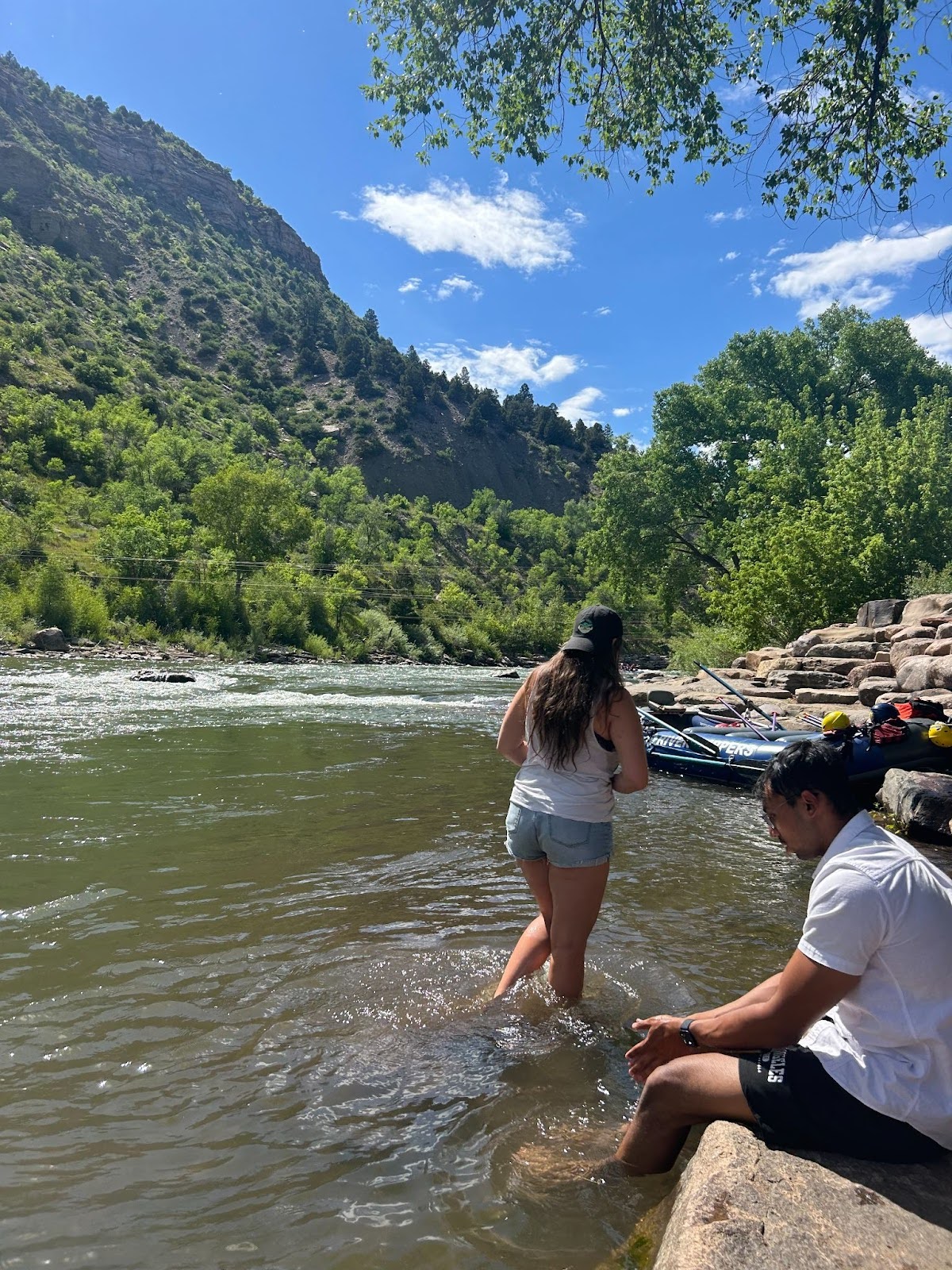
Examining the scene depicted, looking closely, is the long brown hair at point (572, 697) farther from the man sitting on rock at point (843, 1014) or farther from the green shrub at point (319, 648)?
the green shrub at point (319, 648)

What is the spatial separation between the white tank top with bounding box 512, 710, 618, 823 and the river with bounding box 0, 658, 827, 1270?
3.45 ft

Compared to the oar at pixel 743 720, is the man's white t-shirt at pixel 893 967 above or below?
above

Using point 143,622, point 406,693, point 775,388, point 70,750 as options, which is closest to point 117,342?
point 143,622

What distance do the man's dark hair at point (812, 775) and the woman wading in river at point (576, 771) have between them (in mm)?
973

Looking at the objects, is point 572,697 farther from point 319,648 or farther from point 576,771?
point 319,648

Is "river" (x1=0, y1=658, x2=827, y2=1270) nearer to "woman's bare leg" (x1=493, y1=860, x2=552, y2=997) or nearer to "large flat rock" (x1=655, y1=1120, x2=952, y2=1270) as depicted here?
"woman's bare leg" (x1=493, y1=860, x2=552, y2=997)

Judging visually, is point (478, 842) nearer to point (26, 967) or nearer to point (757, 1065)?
point (26, 967)

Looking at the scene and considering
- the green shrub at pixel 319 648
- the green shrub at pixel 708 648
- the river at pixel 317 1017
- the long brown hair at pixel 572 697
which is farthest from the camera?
the green shrub at pixel 319 648

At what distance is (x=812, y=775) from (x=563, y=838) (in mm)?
1369

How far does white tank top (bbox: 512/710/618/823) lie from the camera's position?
3.30m

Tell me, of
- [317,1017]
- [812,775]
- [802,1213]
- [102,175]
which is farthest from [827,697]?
[102,175]

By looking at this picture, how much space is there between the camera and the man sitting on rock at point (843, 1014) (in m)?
1.91

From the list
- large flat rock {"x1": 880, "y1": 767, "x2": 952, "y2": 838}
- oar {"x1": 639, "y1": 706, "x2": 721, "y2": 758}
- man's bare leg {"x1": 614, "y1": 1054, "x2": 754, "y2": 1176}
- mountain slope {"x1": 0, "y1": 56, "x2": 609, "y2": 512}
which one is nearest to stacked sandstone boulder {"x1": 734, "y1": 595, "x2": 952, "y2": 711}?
oar {"x1": 639, "y1": 706, "x2": 721, "y2": 758}

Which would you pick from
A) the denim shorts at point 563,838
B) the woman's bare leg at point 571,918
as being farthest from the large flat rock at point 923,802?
the denim shorts at point 563,838
